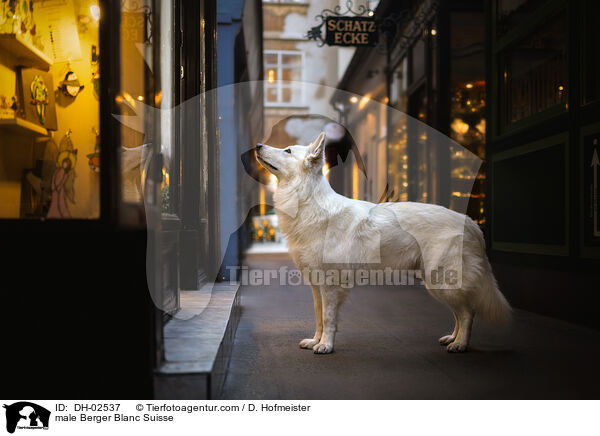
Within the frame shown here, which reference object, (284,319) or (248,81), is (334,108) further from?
(284,319)

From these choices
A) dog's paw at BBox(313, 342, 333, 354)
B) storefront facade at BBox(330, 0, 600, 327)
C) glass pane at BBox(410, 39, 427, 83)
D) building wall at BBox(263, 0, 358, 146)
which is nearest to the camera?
dog's paw at BBox(313, 342, 333, 354)

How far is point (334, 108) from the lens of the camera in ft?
62.6

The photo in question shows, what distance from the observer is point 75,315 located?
2303 mm

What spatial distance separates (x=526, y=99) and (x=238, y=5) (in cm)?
399

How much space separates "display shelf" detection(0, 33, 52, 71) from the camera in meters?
3.24

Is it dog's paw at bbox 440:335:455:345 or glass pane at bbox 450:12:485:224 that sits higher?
glass pane at bbox 450:12:485:224

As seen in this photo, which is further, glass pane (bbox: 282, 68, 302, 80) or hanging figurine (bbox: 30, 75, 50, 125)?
glass pane (bbox: 282, 68, 302, 80)

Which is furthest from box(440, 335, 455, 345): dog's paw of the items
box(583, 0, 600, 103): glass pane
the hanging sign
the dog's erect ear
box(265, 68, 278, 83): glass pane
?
box(265, 68, 278, 83): glass pane

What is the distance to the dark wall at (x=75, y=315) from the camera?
2.26 m

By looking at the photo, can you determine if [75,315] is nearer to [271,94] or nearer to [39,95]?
[39,95]

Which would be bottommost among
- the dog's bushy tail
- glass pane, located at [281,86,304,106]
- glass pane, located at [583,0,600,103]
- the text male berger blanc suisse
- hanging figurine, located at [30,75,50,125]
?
the dog's bushy tail

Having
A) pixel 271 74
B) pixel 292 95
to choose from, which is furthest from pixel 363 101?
pixel 271 74
